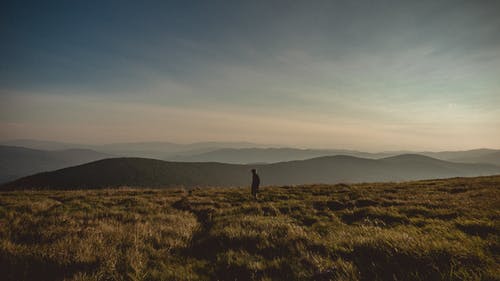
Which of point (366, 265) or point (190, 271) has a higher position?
point (366, 265)

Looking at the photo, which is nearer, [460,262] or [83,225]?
[460,262]

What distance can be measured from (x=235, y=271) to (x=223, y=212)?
19.0 feet

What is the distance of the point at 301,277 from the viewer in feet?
12.5

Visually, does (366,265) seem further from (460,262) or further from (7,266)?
(7,266)

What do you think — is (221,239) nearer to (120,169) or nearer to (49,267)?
(49,267)

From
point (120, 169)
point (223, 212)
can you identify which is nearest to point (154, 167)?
point (120, 169)

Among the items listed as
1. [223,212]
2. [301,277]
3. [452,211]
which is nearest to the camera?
[301,277]

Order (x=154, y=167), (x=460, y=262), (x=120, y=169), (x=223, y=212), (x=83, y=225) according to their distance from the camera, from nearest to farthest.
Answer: (x=460, y=262), (x=83, y=225), (x=223, y=212), (x=120, y=169), (x=154, y=167)

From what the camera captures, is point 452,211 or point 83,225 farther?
point 452,211

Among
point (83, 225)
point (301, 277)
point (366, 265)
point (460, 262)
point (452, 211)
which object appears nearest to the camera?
point (460, 262)

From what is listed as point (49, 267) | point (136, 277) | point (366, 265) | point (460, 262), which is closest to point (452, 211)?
point (460, 262)

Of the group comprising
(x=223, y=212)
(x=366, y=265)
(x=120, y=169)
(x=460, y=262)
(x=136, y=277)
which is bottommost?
(x=120, y=169)

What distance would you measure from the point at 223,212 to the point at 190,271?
18.7 ft

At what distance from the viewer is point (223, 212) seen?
9.94m
